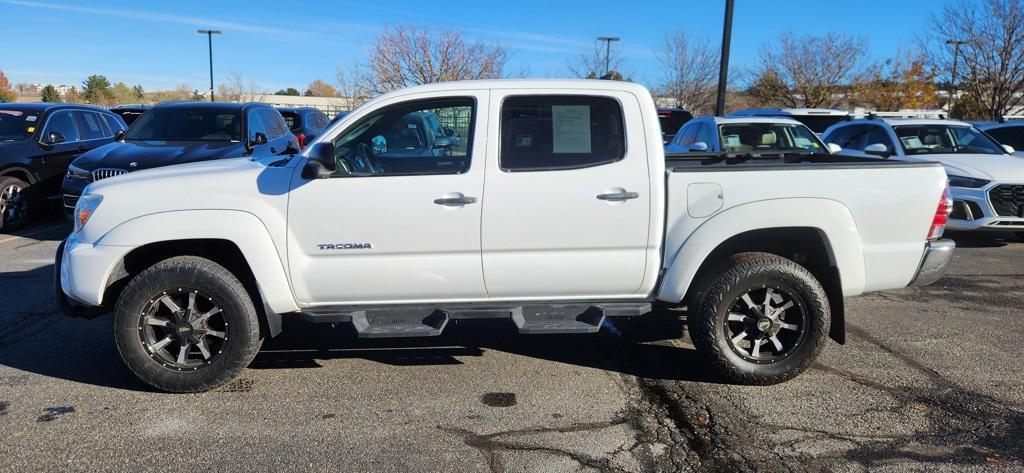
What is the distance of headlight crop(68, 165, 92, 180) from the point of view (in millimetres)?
8898

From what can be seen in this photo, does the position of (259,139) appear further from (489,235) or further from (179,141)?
(489,235)

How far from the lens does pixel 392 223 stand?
13.9ft

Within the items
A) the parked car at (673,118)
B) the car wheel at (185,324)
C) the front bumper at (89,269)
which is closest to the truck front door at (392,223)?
the car wheel at (185,324)

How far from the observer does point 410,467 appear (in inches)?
137

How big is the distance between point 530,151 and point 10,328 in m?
4.46

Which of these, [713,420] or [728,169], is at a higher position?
[728,169]

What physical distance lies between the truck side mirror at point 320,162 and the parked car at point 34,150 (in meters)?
8.12

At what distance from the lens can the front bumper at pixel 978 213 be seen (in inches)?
347

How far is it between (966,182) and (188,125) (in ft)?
33.6

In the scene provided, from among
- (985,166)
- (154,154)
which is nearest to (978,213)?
(985,166)

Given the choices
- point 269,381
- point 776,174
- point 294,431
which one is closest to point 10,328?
point 269,381

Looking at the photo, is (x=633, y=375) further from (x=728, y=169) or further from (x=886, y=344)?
(x=886, y=344)

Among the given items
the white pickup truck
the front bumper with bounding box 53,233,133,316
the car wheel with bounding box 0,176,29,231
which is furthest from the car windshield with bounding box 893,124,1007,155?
the car wheel with bounding box 0,176,29,231

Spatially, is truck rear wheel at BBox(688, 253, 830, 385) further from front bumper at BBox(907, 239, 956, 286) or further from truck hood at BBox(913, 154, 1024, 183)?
truck hood at BBox(913, 154, 1024, 183)
